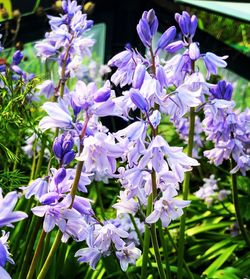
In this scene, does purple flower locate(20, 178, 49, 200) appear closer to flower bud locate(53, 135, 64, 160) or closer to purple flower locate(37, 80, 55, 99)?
flower bud locate(53, 135, 64, 160)

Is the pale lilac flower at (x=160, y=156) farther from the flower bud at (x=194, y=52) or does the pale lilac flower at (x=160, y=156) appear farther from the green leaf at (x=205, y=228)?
the green leaf at (x=205, y=228)

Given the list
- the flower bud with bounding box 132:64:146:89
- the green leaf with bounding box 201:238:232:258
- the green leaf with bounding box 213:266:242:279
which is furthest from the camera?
the green leaf with bounding box 201:238:232:258

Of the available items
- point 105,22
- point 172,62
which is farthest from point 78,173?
point 105,22

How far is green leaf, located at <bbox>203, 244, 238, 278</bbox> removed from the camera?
2283 mm

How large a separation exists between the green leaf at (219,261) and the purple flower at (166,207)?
3.24ft

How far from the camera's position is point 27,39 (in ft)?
11.9

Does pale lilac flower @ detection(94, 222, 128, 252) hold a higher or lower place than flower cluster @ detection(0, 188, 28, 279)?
lower

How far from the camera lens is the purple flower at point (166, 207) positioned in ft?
4.24

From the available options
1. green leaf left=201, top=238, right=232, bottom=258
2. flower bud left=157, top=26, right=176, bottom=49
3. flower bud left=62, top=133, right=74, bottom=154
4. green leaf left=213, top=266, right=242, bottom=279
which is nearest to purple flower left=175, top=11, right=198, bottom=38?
flower bud left=157, top=26, right=176, bottom=49

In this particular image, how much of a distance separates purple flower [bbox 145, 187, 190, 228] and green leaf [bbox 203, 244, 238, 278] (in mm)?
989

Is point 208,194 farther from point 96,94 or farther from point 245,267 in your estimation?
point 96,94

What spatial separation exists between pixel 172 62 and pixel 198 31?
2.14m

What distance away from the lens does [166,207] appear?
1.31m

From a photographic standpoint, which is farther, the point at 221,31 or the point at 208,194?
the point at 221,31
